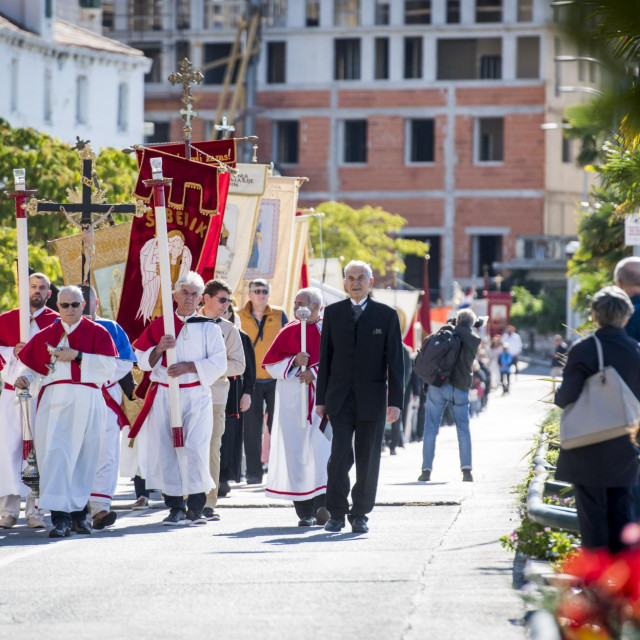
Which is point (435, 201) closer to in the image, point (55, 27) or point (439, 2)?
point (439, 2)

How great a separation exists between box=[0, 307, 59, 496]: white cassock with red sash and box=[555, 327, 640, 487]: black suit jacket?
5770 millimetres

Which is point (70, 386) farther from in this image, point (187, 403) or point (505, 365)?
point (505, 365)

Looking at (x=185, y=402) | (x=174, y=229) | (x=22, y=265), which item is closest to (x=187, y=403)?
(x=185, y=402)

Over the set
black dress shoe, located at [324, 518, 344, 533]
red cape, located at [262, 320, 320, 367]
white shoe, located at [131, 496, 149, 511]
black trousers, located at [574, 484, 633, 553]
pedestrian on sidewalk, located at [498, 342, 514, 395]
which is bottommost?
pedestrian on sidewalk, located at [498, 342, 514, 395]

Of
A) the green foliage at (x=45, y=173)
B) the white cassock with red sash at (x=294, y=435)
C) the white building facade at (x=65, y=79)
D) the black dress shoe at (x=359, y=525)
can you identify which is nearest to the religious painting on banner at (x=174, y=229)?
the white cassock with red sash at (x=294, y=435)

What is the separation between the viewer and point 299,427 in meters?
13.7

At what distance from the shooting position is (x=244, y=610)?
851 cm

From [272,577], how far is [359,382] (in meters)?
3.04

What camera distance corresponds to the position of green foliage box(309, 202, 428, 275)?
54.1 m

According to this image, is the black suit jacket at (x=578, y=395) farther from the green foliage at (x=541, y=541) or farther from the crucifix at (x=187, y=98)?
the crucifix at (x=187, y=98)

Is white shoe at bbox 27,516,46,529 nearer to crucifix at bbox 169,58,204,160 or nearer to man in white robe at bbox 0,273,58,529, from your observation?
man in white robe at bbox 0,273,58,529

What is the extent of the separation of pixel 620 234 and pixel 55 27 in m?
38.2

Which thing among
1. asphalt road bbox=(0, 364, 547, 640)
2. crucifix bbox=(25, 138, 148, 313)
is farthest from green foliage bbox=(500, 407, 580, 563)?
crucifix bbox=(25, 138, 148, 313)

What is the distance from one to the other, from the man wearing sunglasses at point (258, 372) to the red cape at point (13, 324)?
4479mm
